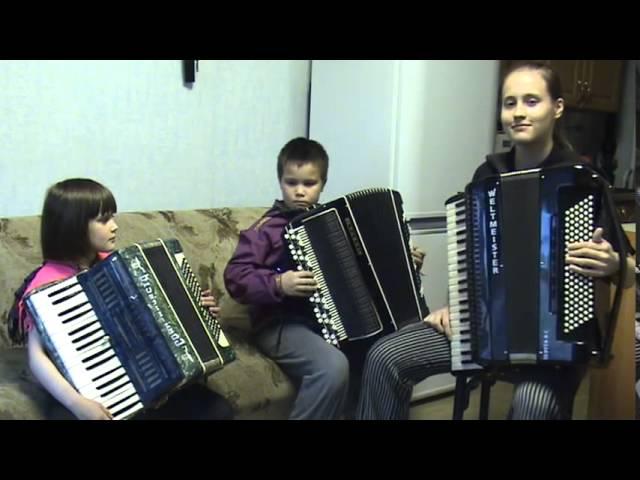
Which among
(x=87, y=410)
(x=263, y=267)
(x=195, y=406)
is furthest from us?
(x=263, y=267)

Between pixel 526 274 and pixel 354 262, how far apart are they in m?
0.49

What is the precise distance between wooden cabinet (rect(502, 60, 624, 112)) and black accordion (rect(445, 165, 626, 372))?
200 centimetres

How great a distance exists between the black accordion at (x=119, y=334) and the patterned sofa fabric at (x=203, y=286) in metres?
0.17

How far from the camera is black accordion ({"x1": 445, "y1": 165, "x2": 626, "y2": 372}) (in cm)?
142

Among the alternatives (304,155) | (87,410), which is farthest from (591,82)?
(87,410)

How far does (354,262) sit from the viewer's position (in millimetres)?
1835

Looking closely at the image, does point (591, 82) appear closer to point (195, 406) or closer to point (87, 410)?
point (195, 406)

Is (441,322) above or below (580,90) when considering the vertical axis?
below

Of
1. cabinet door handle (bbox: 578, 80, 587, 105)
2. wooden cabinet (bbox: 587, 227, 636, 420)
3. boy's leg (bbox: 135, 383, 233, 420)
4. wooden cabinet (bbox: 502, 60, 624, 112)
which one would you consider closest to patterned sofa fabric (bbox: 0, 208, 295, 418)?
boy's leg (bbox: 135, 383, 233, 420)

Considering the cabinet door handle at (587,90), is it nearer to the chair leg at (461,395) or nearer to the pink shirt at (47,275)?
the chair leg at (461,395)

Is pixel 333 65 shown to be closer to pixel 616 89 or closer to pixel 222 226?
pixel 222 226

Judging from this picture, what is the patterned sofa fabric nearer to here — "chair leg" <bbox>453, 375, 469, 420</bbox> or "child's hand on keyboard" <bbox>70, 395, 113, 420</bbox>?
"child's hand on keyboard" <bbox>70, 395, 113, 420</bbox>

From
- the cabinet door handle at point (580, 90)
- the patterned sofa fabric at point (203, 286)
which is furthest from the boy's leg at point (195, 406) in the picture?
the cabinet door handle at point (580, 90)
